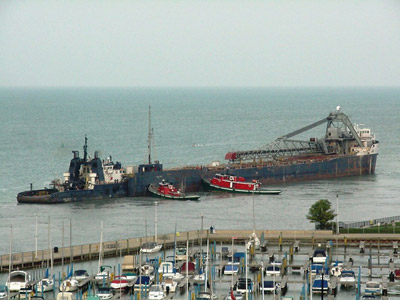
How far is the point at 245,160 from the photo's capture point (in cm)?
11081

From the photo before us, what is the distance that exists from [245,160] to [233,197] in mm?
16583

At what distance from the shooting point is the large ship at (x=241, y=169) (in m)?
93.4

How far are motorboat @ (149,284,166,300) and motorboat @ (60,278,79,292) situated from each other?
4306mm

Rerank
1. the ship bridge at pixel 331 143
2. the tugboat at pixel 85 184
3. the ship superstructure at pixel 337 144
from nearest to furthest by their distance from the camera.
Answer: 1. the tugboat at pixel 85 184
2. the ship superstructure at pixel 337 144
3. the ship bridge at pixel 331 143

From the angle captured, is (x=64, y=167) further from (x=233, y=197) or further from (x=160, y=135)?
(x=160, y=135)

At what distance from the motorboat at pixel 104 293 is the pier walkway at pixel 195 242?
8.49 m

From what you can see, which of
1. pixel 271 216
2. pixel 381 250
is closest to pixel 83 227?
pixel 271 216

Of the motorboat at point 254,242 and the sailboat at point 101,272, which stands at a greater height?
the motorboat at point 254,242

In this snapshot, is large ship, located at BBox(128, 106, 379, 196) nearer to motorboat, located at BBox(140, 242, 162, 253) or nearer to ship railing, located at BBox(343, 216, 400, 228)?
ship railing, located at BBox(343, 216, 400, 228)

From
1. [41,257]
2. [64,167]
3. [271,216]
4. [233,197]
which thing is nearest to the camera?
[41,257]

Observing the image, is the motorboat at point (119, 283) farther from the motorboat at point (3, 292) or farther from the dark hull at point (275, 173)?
the dark hull at point (275, 173)

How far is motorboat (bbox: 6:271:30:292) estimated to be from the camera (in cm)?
5472

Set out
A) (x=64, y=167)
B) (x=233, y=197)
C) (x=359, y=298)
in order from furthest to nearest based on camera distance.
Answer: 1. (x=64, y=167)
2. (x=233, y=197)
3. (x=359, y=298)

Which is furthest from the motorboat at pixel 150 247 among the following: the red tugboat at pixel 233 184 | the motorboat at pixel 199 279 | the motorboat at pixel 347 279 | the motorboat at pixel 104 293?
the red tugboat at pixel 233 184
